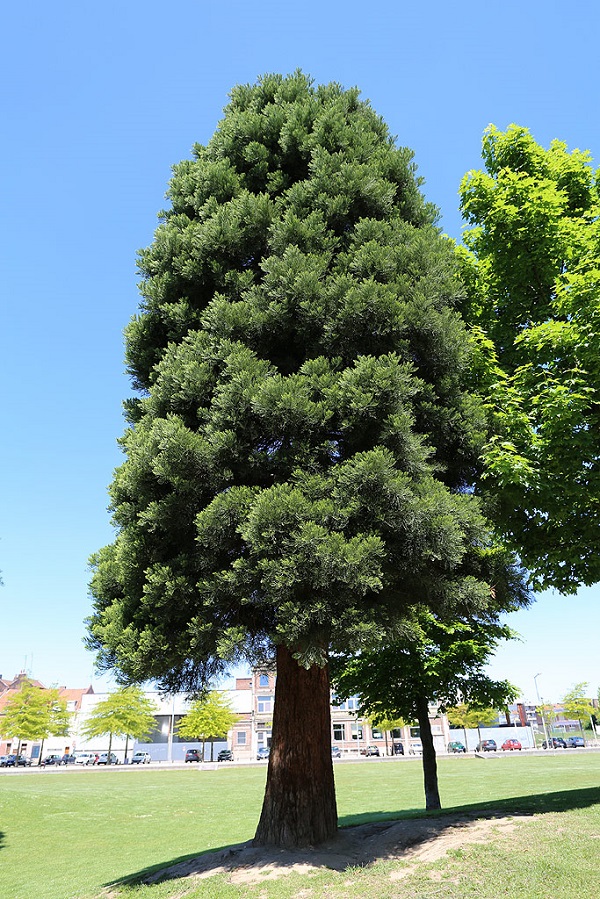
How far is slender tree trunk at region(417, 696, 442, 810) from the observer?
16.0 metres

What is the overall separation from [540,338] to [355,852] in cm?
877

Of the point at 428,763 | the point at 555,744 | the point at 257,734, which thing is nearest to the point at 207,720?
the point at 257,734

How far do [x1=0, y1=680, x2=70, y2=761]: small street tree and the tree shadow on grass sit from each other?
5026cm

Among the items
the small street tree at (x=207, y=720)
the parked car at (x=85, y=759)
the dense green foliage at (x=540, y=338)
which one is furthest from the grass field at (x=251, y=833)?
the parked car at (x=85, y=759)

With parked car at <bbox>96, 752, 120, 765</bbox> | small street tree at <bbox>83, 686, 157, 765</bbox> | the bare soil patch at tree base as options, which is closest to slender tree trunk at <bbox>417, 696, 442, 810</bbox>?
the bare soil patch at tree base

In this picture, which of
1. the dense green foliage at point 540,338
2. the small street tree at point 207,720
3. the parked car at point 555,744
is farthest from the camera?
the parked car at point 555,744

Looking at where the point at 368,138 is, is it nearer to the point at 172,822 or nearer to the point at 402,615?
the point at 402,615

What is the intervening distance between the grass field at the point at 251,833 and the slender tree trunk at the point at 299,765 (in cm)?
118

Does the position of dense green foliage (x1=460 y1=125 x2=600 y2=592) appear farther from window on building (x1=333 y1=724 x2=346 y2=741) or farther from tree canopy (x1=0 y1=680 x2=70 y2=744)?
window on building (x1=333 y1=724 x2=346 y2=741)

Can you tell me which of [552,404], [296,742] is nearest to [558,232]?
[552,404]

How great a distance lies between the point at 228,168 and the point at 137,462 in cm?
630

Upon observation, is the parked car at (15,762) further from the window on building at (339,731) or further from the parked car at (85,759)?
the window on building at (339,731)

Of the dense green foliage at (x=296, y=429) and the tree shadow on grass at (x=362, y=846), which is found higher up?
the dense green foliage at (x=296, y=429)

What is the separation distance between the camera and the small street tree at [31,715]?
172 ft
